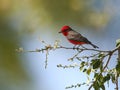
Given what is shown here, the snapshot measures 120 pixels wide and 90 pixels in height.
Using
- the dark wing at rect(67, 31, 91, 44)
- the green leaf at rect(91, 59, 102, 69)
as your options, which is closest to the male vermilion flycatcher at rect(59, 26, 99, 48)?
the dark wing at rect(67, 31, 91, 44)

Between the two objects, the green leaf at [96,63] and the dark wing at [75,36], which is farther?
the dark wing at [75,36]

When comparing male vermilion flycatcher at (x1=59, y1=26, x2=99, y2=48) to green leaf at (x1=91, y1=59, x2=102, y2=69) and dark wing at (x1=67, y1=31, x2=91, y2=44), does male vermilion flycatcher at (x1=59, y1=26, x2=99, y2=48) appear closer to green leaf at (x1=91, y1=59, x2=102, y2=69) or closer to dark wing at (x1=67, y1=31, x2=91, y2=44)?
dark wing at (x1=67, y1=31, x2=91, y2=44)

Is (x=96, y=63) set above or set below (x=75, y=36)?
below

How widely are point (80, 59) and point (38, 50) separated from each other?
0.25 meters

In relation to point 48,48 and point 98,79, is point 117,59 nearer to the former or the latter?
point 98,79

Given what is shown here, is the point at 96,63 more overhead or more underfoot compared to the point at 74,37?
more underfoot

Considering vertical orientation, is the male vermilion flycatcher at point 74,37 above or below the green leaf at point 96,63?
above

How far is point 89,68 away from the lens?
259 centimetres

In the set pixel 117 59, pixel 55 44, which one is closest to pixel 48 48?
pixel 55 44

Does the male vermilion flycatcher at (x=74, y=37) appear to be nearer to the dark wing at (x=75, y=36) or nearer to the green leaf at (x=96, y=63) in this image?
the dark wing at (x=75, y=36)

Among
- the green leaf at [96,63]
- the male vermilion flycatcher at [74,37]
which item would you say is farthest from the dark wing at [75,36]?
the green leaf at [96,63]

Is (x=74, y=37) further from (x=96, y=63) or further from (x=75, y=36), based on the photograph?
(x=96, y=63)

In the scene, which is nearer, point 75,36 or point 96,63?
point 96,63

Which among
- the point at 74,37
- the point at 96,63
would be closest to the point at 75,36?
the point at 74,37
